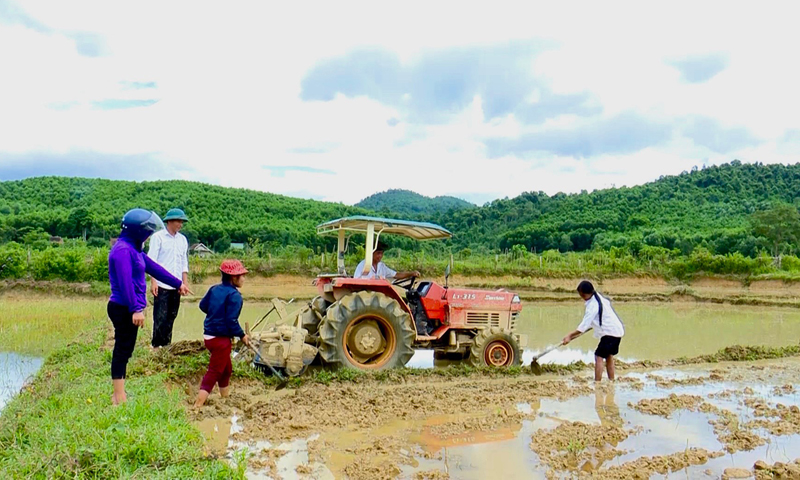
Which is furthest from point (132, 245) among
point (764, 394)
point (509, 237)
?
point (509, 237)

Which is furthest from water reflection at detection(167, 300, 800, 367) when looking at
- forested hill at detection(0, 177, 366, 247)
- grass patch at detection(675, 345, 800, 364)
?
forested hill at detection(0, 177, 366, 247)

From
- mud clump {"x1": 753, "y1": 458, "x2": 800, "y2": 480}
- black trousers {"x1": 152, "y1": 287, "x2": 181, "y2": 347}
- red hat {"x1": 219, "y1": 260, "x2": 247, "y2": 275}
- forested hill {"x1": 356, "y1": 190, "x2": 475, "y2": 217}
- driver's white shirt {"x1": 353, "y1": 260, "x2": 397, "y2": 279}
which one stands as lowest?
mud clump {"x1": 753, "y1": 458, "x2": 800, "y2": 480}

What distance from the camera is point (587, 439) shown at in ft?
14.6

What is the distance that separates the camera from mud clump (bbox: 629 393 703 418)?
550 cm

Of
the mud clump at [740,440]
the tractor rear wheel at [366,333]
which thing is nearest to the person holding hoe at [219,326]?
the tractor rear wheel at [366,333]

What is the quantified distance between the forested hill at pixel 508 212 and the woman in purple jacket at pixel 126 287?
109 feet

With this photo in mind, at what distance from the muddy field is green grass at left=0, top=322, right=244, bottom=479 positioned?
46 centimetres

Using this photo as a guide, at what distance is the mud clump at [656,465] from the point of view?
12.4 feet

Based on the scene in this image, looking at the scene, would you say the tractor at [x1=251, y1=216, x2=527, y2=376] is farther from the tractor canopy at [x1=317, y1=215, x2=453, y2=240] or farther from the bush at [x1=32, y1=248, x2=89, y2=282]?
the bush at [x1=32, y1=248, x2=89, y2=282]

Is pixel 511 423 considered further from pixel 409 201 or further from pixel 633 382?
pixel 409 201

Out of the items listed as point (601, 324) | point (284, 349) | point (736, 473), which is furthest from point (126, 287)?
point (601, 324)

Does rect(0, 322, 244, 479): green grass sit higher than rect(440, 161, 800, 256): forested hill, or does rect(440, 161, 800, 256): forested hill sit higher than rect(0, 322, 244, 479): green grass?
rect(440, 161, 800, 256): forested hill

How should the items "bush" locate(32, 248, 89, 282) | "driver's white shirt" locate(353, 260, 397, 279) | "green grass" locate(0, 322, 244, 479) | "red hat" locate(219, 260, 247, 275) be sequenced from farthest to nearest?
"bush" locate(32, 248, 89, 282), "driver's white shirt" locate(353, 260, 397, 279), "red hat" locate(219, 260, 247, 275), "green grass" locate(0, 322, 244, 479)

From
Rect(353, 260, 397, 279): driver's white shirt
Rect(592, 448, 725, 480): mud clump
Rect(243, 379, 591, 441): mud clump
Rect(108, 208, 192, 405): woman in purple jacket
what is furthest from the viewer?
Rect(353, 260, 397, 279): driver's white shirt
